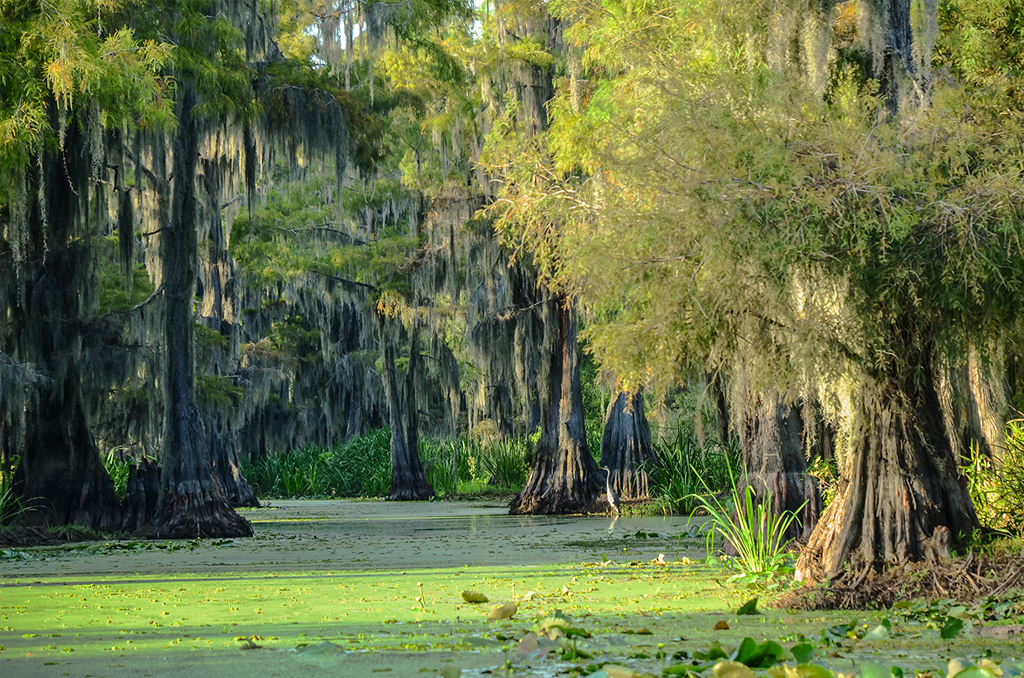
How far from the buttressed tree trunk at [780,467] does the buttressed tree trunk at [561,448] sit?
→ 8.63 metres

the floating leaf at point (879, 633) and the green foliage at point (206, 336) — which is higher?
the green foliage at point (206, 336)

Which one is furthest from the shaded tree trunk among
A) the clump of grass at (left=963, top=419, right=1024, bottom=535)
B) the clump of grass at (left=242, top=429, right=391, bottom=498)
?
the clump of grass at (left=242, top=429, right=391, bottom=498)

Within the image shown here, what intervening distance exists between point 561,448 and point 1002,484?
10.6m

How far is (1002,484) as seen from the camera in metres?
6.65

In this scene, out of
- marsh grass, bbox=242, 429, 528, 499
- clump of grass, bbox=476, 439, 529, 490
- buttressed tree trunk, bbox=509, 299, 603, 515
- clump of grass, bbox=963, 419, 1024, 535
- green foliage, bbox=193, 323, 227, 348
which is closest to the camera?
clump of grass, bbox=963, 419, 1024, 535

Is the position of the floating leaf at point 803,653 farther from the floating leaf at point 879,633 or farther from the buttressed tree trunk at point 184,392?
the buttressed tree trunk at point 184,392

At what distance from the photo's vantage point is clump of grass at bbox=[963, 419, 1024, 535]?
6375 millimetres

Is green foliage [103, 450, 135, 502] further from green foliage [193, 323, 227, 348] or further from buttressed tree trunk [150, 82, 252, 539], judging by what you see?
buttressed tree trunk [150, 82, 252, 539]

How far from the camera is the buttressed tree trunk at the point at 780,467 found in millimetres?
7918

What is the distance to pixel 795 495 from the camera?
7938mm

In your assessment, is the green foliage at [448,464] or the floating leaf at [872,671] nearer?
the floating leaf at [872,671]

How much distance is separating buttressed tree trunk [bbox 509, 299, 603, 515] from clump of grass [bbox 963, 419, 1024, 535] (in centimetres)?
980

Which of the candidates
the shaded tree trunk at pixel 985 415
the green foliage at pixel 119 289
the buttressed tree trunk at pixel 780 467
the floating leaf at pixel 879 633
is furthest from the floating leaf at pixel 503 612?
the green foliage at pixel 119 289

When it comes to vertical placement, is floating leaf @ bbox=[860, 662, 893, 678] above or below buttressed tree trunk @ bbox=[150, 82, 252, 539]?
below
